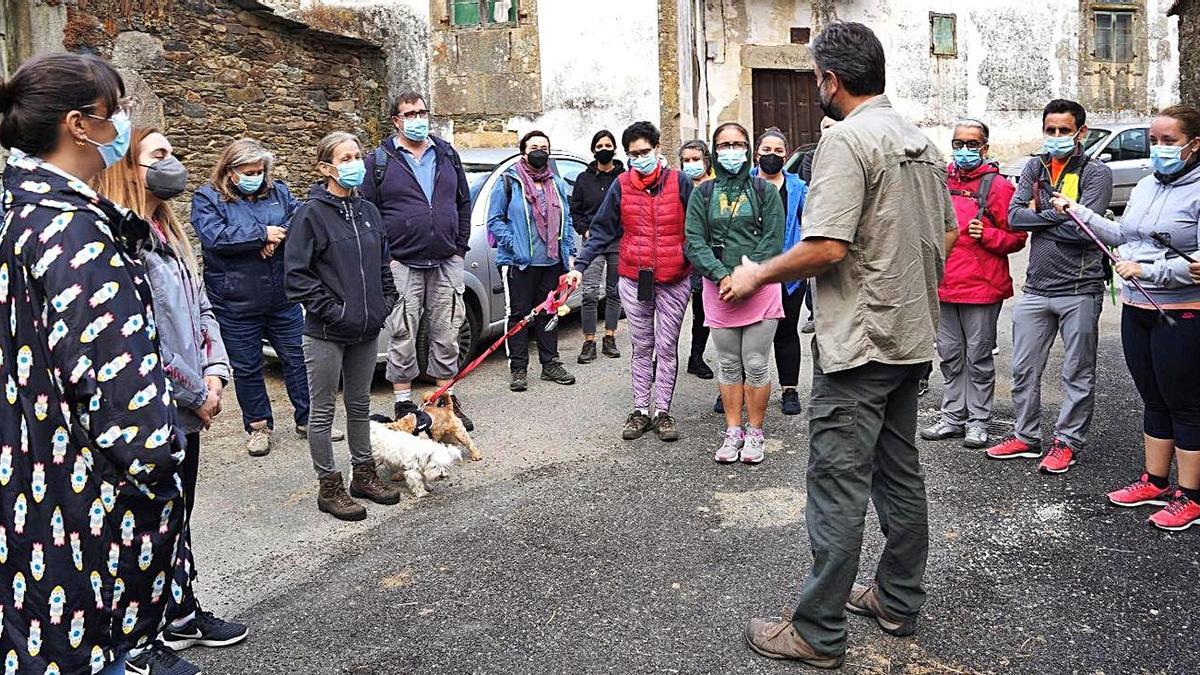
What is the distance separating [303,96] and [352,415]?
335 inches

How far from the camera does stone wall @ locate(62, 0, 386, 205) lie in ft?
35.2

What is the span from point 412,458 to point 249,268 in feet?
6.23

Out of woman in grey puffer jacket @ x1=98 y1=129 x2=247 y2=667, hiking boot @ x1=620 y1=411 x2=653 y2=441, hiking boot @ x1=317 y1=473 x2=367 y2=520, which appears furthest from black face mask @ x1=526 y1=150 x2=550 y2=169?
woman in grey puffer jacket @ x1=98 y1=129 x2=247 y2=667

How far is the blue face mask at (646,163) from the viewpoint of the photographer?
645 cm

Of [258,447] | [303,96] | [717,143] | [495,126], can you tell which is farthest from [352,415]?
[495,126]

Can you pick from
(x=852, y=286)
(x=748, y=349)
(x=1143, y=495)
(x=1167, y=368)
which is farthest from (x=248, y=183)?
(x=1143, y=495)

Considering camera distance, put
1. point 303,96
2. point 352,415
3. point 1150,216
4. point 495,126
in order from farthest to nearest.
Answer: point 495,126 → point 303,96 → point 352,415 → point 1150,216

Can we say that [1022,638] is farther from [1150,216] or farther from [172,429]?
[172,429]

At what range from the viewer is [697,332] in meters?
8.15

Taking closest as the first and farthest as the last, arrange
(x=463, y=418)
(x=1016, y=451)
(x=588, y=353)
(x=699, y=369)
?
1. (x=1016, y=451)
2. (x=463, y=418)
3. (x=699, y=369)
4. (x=588, y=353)

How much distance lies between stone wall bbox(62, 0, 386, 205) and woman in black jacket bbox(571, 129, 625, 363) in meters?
5.02

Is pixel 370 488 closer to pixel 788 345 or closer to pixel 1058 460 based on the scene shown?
pixel 788 345

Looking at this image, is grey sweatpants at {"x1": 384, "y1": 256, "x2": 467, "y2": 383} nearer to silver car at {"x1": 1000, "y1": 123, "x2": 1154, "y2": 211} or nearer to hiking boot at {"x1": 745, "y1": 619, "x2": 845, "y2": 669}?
hiking boot at {"x1": 745, "y1": 619, "x2": 845, "y2": 669}

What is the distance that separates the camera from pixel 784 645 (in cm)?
347
